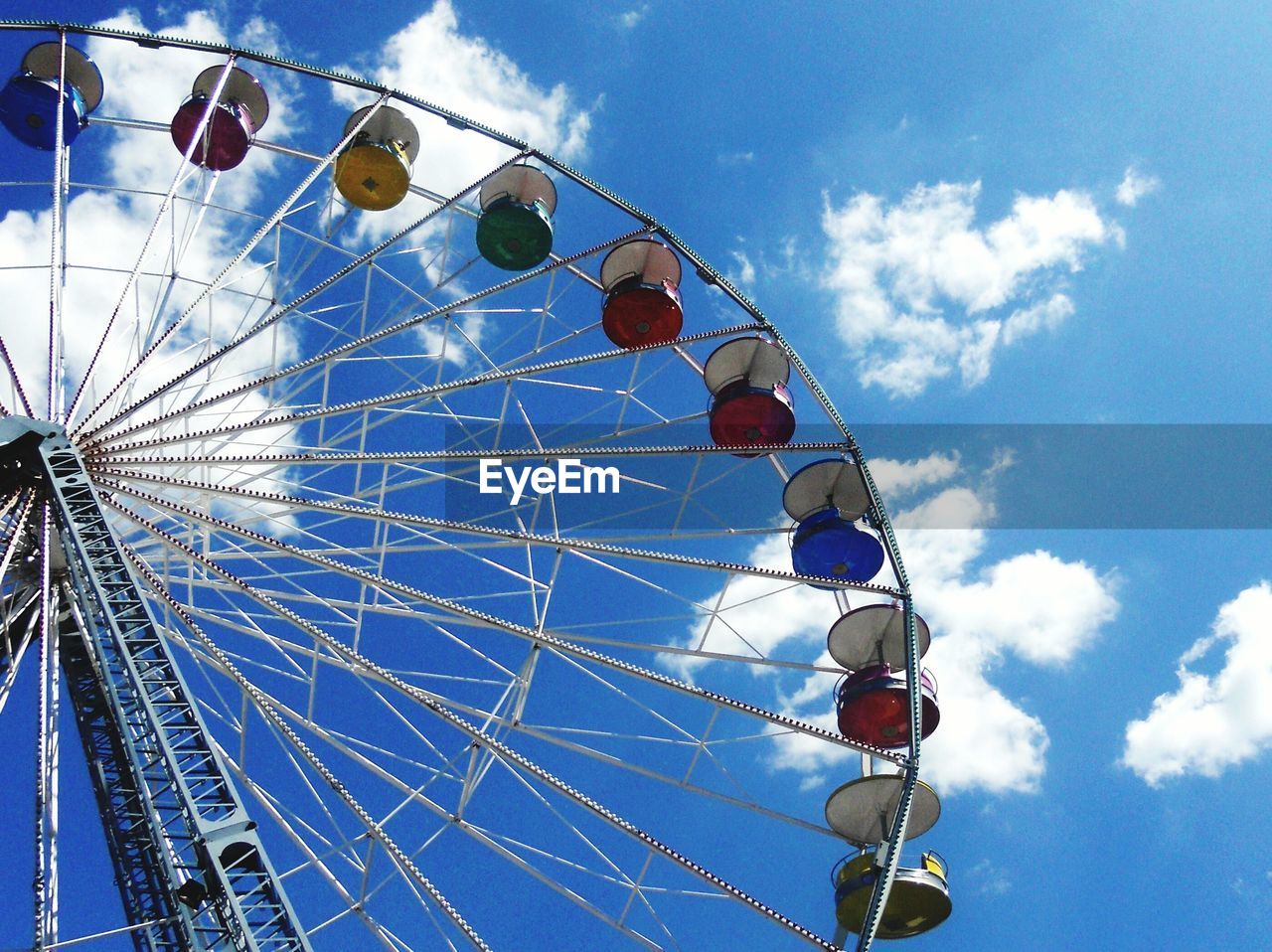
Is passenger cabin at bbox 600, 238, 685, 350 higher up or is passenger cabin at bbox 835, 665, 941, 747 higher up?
passenger cabin at bbox 600, 238, 685, 350

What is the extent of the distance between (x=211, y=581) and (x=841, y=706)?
698 cm

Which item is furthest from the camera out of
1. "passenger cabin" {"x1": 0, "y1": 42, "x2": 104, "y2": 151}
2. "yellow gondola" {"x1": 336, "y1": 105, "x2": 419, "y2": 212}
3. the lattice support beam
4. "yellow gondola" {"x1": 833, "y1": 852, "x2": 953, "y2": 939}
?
"yellow gondola" {"x1": 336, "y1": 105, "x2": 419, "y2": 212}

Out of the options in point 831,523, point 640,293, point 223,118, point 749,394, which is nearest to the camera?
point 831,523

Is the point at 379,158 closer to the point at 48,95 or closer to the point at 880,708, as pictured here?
the point at 48,95

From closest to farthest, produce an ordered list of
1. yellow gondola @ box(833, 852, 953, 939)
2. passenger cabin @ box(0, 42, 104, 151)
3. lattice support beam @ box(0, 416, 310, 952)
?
lattice support beam @ box(0, 416, 310, 952)
yellow gondola @ box(833, 852, 953, 939)
passenger cabin @ box(0, 42, 104, 151)

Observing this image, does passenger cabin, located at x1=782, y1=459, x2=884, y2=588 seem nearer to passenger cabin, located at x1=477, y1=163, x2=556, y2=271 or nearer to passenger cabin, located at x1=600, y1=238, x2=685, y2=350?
passenger cabin, located at x1=600, y1=238, x2=685, y2=350

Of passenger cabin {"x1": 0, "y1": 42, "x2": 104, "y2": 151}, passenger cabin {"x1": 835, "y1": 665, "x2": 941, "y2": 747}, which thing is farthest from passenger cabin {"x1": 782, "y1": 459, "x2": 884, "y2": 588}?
passenger cabin {"x1": 0, "y1": 42, "x2": 104, "y2": 151}

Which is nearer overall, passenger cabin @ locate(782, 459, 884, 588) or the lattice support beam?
the lattice support beam

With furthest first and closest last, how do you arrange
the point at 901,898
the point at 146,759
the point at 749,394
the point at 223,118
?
the point at 223,118 → the point at 749,394 → the point at 901,898 → the point at 146,759

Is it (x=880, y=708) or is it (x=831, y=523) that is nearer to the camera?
(x=880, y=708)

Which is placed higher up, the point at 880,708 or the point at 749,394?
the point at 749,394

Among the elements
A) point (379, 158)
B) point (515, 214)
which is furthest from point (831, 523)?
point (379, 158)

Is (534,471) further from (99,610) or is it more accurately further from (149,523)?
(99,610)

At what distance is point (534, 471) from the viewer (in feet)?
45.3
